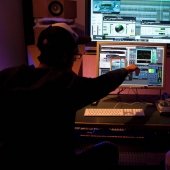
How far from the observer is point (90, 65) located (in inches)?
108

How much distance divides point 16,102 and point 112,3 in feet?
4.26

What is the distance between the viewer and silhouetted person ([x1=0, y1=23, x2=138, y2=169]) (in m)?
1.42

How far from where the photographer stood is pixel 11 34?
2785 mm

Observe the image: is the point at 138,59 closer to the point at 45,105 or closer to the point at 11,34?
the point at 45,105

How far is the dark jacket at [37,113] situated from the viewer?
1.41m

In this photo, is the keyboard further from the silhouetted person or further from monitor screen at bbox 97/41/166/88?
the silhouetted person

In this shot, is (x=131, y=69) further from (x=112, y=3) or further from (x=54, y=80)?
(x=54, y=80)

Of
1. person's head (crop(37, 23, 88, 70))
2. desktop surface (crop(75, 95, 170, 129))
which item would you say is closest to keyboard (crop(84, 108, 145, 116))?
desktop surface (crop(75, 95, 170, 129))

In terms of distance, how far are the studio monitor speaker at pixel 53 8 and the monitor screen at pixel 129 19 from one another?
26cm

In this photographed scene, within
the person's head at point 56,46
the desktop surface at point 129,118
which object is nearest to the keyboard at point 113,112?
the desktop surface at point 129,118

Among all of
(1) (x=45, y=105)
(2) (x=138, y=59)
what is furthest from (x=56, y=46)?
(2) (x=138, y=59)

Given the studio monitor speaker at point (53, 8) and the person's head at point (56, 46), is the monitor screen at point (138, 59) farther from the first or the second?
the person's head at point (56, 46)

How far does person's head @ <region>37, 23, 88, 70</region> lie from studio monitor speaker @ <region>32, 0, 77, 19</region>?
40.1 inches

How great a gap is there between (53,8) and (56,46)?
44.1 inches
